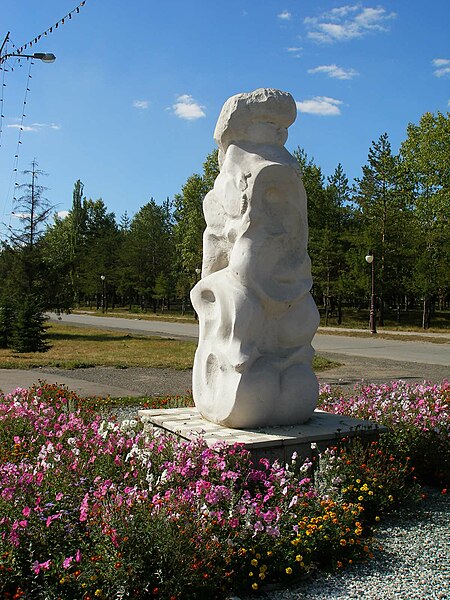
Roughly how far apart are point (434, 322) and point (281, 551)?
1512 inches

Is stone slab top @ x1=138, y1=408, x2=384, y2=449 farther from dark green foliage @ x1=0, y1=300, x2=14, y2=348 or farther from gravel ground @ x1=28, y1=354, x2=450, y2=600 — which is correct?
dark green foliage @ x1=0, y1=300, x2=14, y2=348

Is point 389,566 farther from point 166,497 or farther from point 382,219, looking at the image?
point 382,219

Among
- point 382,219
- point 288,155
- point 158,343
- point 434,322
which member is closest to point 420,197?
point 382,219

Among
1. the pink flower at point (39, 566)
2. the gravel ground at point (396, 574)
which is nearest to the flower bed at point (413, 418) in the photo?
Result: the gravel ground at point (396, 574)

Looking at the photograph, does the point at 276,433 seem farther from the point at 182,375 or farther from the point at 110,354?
the point at 110,354

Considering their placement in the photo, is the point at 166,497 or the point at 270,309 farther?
the point at 270,309

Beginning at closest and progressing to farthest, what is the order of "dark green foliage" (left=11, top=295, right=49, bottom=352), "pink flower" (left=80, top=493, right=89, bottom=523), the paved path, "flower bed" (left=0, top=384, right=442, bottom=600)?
1. "flower bed" (left=0, top=384, right=442, bottom=600)
2. "pink flower" (left=80, top=493, right=89, bottom=523)
3. the paved path
4. "dark green foliage" (left=11, top=295, right=49, bottom=352)

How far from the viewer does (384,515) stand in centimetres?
534

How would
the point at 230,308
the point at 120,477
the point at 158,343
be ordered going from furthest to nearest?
the point at 158,343, the point at 230,308, the point at 120,477

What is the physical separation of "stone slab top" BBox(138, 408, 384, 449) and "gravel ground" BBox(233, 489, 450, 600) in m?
1.08

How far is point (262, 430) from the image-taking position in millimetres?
6051

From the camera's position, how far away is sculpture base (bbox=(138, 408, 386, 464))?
561 cm

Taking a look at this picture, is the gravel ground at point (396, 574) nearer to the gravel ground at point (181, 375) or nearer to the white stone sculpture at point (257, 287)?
the white stone sculpture at point (257, 287)

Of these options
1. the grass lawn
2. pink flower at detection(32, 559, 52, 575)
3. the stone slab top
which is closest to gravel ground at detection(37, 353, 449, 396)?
the grass lawn
